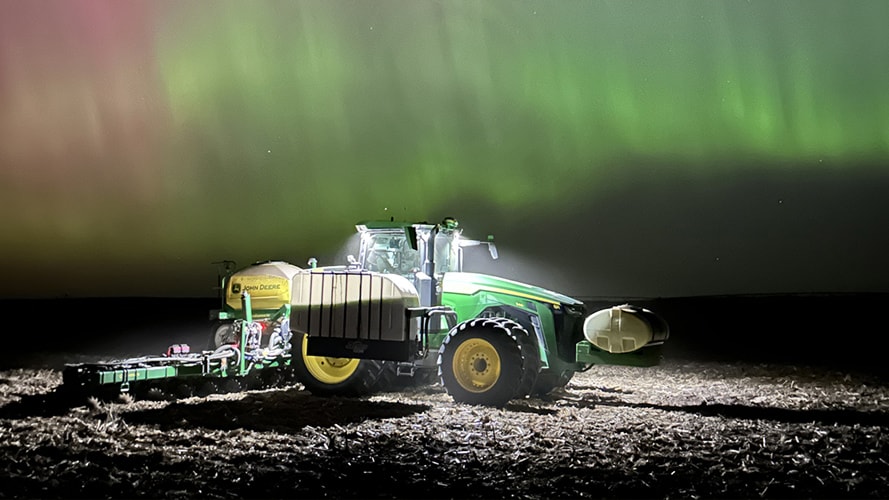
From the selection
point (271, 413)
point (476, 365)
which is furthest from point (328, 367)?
point (476, 365)

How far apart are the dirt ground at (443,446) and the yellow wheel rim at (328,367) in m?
0.40

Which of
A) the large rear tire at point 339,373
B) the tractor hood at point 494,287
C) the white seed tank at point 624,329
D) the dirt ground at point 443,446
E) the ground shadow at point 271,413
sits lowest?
the dirt ground at point 443,446

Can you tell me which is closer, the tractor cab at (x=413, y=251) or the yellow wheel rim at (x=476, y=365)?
the yellow wheel rim at (x=476, y=365)

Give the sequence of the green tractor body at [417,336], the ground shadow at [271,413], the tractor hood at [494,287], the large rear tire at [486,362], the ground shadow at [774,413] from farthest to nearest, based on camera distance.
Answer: the tractor hood at [494,287] → the green tractor body at [417,336] → the large rear tire at [486,362] → the ground shadow at [774,413] → the ground shadow at [271,413]

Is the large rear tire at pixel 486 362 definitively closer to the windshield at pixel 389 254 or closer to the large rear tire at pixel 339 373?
the large rear tire at pixel 339 373

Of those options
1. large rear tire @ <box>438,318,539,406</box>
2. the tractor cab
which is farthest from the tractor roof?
large rear tire @ <box>438,318,539,406</box>

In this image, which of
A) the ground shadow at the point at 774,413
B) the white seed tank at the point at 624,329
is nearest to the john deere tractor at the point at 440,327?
the white seed tank at the point at 624,329

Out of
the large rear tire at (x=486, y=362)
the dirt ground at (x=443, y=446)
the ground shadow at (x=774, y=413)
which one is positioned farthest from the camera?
the large rear tire at (x=486, y=362)

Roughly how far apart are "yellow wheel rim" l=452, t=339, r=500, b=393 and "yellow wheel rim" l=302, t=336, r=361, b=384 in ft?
6.76

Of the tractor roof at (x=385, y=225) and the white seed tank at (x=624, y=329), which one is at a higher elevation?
the tractor roof at (x=385, y=225)

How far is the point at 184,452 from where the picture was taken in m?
8.33

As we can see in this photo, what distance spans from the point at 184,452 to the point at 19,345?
19933 millimetres

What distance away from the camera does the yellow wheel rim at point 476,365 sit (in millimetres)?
11359

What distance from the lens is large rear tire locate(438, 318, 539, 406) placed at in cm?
1113
